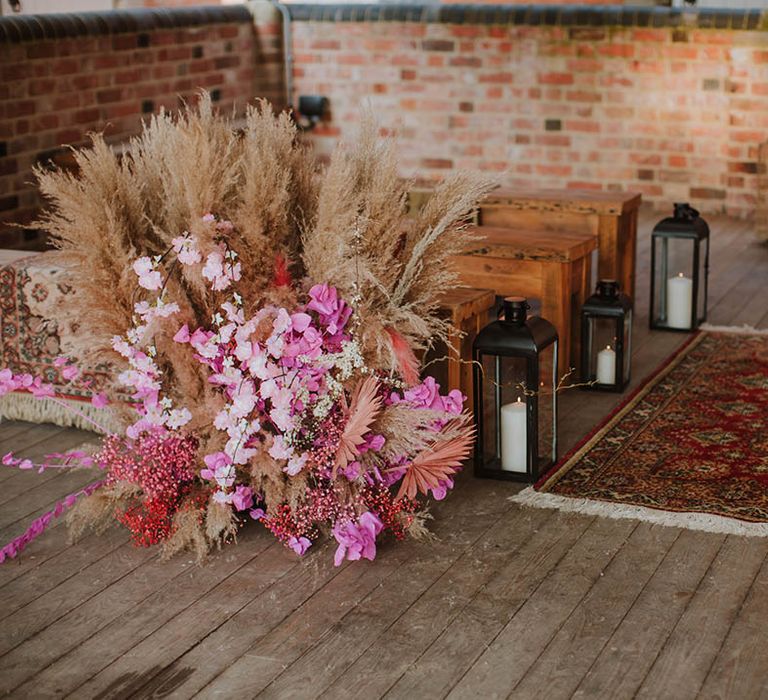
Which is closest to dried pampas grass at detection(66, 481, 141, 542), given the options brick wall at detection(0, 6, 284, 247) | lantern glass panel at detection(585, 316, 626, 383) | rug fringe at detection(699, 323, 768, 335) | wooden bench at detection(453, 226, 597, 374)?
wooden bench at detection(453, 226, 597, 374)

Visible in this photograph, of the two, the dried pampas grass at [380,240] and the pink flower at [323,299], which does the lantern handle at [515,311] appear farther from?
the pink flower at [323,299]

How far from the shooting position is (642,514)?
3.21m

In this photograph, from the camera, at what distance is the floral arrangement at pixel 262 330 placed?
9.73 feet

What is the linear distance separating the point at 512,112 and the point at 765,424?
3.99 m

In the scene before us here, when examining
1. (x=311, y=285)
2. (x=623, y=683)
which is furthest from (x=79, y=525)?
(x=623, y=683)

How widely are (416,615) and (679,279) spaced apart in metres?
2.55

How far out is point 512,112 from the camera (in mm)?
7492

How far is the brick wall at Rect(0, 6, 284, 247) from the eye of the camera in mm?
5688

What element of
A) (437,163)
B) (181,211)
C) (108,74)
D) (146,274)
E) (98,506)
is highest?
(108,74)

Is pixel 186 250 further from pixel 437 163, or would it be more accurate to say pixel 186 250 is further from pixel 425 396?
pixel 437 163

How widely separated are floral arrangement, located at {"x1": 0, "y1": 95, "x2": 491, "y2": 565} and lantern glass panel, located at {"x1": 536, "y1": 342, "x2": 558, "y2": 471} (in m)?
0.45

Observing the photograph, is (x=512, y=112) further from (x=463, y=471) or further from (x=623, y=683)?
(x=623, y=683)

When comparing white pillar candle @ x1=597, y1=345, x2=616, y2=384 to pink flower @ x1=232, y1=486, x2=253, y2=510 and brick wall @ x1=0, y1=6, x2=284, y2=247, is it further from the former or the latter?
brick wall @ x1=0, y1=6, x2=284, y2=247

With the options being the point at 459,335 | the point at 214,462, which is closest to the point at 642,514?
the point at 459,335
